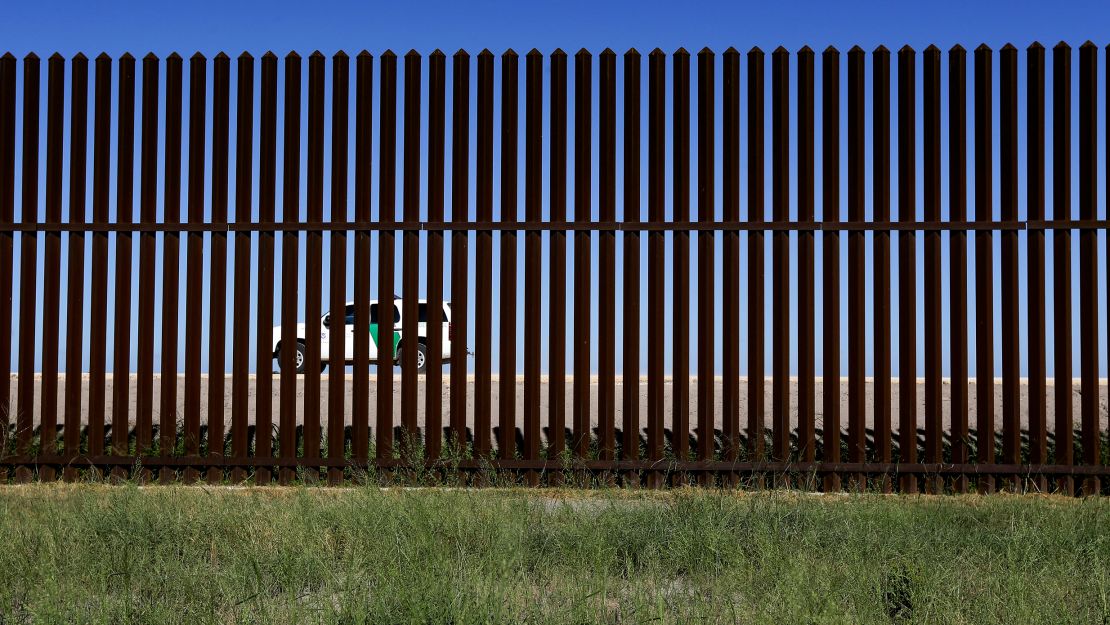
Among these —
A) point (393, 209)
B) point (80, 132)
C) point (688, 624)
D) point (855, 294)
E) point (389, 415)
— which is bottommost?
point (688, 624)

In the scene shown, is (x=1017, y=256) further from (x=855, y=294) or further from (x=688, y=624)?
(x=688, y=624)

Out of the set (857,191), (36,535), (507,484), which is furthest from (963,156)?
(36,535)

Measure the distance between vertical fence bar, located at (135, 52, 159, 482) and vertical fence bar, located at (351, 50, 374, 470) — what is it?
1.36 meters

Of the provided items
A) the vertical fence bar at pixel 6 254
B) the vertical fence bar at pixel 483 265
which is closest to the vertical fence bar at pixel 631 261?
the vertical fence bar at pixel 483 265

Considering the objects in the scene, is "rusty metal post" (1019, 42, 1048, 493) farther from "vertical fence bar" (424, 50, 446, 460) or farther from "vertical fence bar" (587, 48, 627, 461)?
"vertical fence bar" (424, 50, 446, 460)

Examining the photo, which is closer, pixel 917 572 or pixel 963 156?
pixel 917 572

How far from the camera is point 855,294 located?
687cm

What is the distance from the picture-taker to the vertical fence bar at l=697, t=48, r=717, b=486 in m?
6.80

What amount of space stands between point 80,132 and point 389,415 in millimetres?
2810

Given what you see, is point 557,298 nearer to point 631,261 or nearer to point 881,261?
point 631,261

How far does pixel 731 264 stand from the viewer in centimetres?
683

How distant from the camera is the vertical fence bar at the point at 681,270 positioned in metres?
6.80

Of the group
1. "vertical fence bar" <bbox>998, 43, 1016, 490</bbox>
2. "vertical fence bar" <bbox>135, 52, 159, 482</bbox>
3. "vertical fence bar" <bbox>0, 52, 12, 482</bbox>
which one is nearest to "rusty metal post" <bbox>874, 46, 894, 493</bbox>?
"vertical fence bar" <bbox>998, 43, 1016, 490</bbox>

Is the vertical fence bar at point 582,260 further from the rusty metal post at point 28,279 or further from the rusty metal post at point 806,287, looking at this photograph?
the rusty metal post at point 28,279
